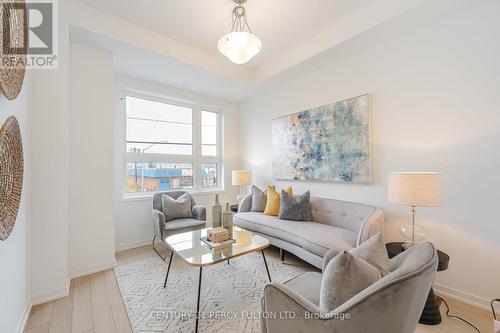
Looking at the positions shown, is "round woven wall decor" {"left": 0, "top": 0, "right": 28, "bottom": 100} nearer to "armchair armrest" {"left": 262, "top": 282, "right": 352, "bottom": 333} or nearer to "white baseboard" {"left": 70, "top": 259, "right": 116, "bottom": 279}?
"armchair armrest" {"left": 262, "top": 282, "right": 352, "bottom": 333}

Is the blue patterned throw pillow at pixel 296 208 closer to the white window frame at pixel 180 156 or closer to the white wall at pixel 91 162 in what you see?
the white window frame at pixel 180 156

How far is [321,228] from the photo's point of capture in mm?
2486

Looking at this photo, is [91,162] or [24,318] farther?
[91,162]

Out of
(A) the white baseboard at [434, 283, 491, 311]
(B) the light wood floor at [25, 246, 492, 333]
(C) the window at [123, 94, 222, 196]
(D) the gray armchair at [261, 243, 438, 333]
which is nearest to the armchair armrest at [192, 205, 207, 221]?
(C) the window at [123, 94, 222, 196]

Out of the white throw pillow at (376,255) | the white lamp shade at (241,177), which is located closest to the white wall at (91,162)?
the white lamp shade at (241,177)

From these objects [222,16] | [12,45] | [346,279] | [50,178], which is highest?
[222,16]

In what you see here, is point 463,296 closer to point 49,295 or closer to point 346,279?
point 346,279

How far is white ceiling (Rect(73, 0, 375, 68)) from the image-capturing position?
2.12 metres

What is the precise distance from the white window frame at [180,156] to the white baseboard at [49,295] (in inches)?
55.0

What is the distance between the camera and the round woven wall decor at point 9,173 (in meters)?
1.09

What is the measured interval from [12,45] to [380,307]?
7.47ft

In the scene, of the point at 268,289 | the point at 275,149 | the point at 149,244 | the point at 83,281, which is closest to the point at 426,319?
the point at 268,289

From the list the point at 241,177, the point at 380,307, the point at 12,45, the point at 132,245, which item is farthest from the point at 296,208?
the point at 12,45

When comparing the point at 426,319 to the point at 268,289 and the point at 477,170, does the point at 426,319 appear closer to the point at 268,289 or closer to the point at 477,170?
the point at 477,170
